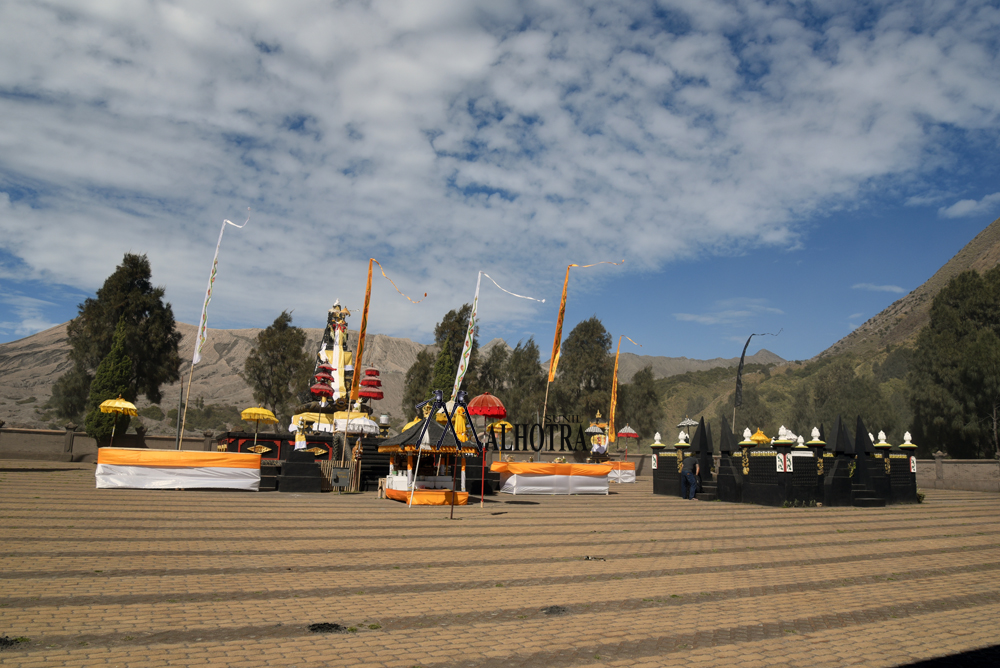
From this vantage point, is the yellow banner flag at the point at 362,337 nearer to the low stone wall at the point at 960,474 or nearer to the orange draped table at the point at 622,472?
the orange draped table at the point at 622,472

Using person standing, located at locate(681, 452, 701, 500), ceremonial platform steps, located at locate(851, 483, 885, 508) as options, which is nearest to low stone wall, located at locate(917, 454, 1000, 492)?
ceremonial platform steps, located at locate(851, 483, 885, 508)

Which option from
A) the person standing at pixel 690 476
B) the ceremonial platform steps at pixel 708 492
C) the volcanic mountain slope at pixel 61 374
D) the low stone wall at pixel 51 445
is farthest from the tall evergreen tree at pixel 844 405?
the volcanic mountain slope at pixel 61 374

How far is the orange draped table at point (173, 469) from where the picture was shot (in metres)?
19.6

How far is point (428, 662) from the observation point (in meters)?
4.86

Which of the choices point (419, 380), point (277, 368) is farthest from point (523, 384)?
point (277, 368)

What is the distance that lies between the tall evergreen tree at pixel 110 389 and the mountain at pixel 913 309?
387 ft

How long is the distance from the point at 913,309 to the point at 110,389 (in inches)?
5593

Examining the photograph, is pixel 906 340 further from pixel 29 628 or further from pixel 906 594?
pixel 29 628

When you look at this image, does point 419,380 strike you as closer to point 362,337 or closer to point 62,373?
point 362,337

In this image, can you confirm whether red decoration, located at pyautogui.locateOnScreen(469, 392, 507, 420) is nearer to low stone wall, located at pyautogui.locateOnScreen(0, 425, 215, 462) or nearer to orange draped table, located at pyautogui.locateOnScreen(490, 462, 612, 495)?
orange draped table, located at pyautogui.locateOnScreen(490, 462, 612, 495)

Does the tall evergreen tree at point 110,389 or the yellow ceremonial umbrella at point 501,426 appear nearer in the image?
the yellow ceremonial umbrella at point 501,426

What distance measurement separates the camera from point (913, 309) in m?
127

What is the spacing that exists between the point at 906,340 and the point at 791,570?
11935cm

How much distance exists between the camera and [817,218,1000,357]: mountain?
118000 mm
